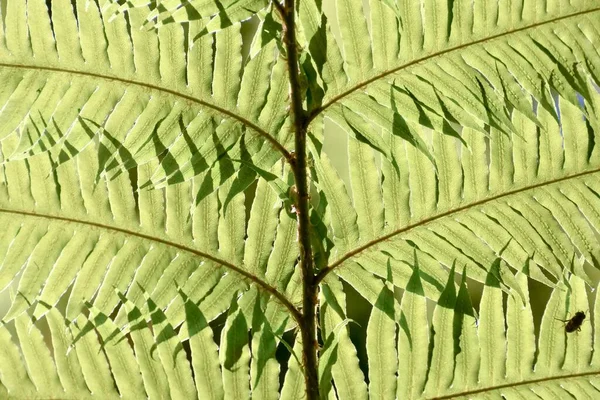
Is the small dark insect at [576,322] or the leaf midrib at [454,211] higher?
the leaf midrib at [454,211]

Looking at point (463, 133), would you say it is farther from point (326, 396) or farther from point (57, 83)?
point (57, 83)

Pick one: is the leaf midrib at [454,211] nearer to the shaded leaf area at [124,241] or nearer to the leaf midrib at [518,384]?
the shaded leaf area at [124,241]

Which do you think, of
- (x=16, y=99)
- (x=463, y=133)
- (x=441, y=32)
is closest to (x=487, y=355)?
(x=463, y=133)

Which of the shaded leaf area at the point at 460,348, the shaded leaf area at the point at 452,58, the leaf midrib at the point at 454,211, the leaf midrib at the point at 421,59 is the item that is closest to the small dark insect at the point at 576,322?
the shaded leaf area at the point at 460,348

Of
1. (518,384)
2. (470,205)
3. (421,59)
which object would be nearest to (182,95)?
(421,59)

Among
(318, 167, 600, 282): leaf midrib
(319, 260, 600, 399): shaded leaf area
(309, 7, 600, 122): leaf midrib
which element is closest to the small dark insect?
(319, 260, 600, 399): shaded leaf area

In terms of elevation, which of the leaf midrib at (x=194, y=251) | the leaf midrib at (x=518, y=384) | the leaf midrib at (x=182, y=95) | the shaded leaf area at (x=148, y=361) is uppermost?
the leaf midrib at (x=182, y=95)

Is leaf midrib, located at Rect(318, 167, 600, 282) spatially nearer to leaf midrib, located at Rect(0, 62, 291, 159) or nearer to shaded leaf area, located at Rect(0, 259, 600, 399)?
shaded leaf area, located at Rect(0, 259, 600, 399)
